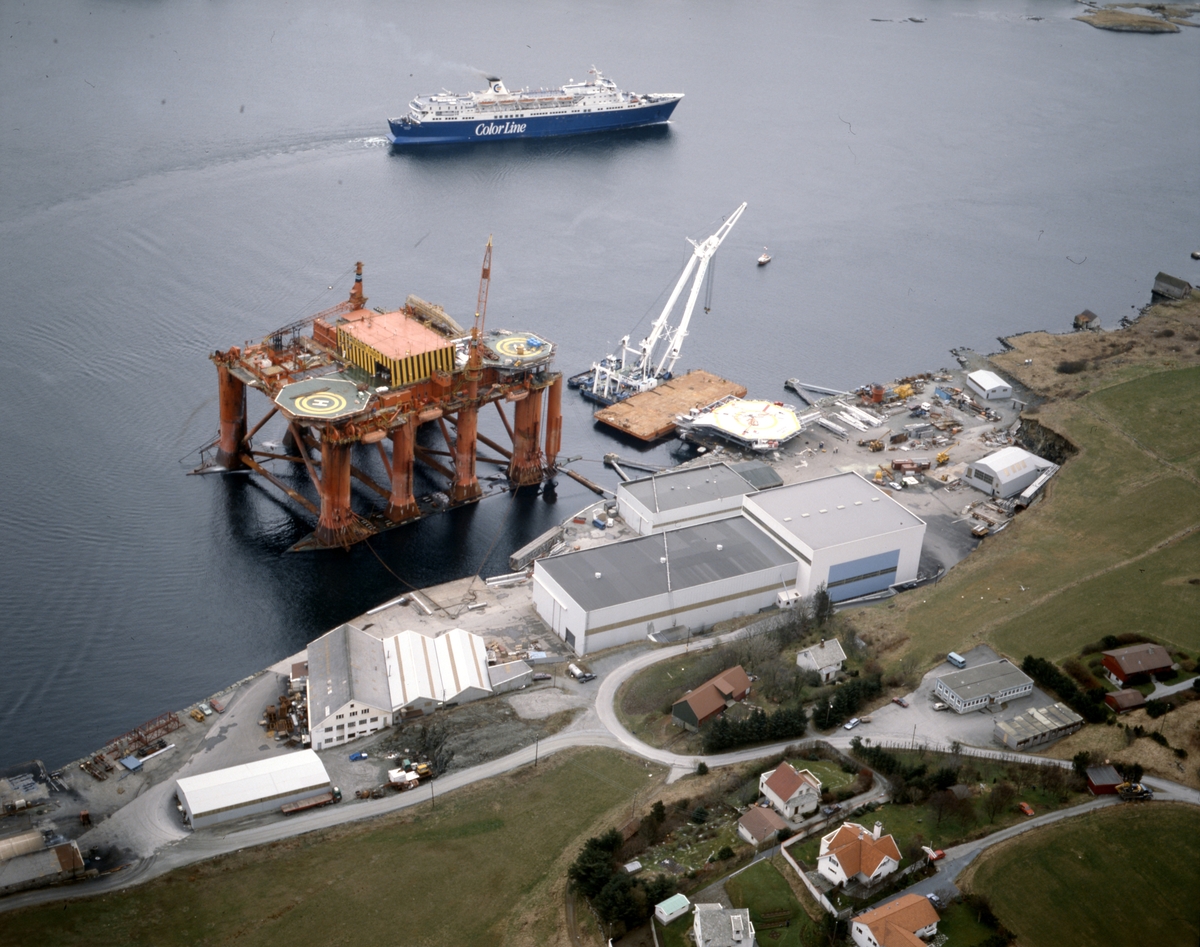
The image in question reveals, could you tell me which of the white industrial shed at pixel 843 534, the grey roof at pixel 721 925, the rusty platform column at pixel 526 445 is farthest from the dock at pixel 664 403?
the grey roof at pixel 721 925

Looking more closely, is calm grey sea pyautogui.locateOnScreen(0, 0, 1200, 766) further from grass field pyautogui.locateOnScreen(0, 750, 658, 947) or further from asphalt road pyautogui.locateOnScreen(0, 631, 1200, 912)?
grass field pyautogui.locateOnScreen(0, 750, 658, 947)

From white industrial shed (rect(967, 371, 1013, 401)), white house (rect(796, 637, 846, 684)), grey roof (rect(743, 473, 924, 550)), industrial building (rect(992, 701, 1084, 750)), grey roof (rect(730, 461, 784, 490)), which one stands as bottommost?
white industrial shed (rect(967, 371, 1013, 401))

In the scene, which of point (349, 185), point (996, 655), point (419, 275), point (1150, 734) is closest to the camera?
point (1150, 734)

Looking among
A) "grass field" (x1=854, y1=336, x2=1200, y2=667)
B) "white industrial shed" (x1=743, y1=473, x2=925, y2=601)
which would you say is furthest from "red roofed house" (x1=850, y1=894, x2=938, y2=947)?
"white industrial shed" (x1=743, y1=473, x2=925, y2=601)

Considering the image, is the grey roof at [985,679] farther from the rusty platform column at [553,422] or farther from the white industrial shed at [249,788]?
the rusty platform column at [553,422]

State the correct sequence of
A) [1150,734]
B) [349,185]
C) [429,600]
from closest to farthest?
[1150,734] → [429,600] → [349,185]

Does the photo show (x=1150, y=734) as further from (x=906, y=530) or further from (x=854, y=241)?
(x=854, y=241)

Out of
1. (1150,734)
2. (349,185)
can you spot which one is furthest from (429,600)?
(349,185)
